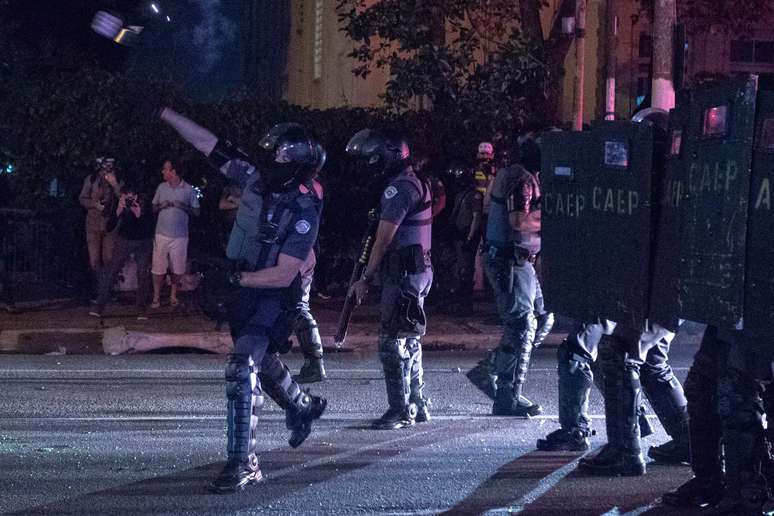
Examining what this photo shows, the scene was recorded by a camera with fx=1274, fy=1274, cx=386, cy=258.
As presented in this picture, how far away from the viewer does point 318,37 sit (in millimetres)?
25438

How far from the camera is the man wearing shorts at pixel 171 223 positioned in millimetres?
14969

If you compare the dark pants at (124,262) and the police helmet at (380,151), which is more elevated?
the police helmet at (380,151)

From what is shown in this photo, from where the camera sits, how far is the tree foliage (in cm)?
1600

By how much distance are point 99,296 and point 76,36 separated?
11351 mm

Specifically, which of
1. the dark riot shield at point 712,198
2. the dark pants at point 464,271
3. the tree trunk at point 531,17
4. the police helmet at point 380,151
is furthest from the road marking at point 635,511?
the tree trunk at point 531,17

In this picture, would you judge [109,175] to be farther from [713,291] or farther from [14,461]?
[713,291]

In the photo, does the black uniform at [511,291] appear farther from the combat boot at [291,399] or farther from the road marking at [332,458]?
the combat boot at [291,399]

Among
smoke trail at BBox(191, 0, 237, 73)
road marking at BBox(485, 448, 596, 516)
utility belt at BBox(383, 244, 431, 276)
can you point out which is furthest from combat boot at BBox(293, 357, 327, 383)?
smoke trail at BBox(191, 0, 237, 73)

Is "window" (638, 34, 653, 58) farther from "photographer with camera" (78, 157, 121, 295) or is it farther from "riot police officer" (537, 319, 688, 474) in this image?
"riot police officer" (537, 319, 688, 474)

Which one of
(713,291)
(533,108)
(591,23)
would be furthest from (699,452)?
(591,23)

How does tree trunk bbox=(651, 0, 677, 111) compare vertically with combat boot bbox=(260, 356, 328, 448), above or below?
above

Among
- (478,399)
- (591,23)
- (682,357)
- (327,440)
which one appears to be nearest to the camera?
(327,440)

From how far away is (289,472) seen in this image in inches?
270

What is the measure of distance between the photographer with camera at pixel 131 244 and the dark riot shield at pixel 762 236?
10164 mm
